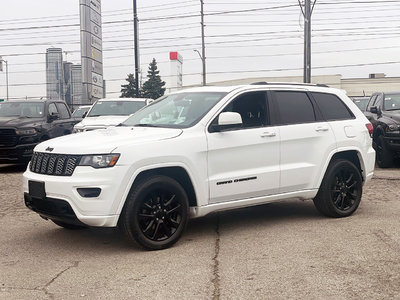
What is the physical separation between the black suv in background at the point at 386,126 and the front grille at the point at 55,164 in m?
8.43

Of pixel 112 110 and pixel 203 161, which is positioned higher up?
pixel 112 110

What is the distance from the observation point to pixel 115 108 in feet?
46.7

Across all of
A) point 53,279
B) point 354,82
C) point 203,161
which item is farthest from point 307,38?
point 354,82

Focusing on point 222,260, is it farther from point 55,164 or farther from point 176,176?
point 55,164

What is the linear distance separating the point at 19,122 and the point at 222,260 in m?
8.98

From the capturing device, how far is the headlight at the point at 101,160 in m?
5.05

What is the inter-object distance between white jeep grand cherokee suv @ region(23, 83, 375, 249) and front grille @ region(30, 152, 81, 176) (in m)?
0.01

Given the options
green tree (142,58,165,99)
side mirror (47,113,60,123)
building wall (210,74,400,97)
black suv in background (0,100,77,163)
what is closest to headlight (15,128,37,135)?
black suv in background (0,100,77,163)

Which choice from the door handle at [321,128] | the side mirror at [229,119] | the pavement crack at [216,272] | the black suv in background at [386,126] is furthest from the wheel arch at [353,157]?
the black suv in background at [386,126]

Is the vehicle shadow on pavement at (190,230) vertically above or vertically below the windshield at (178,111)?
below

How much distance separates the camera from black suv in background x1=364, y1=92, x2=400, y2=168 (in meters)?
11.6

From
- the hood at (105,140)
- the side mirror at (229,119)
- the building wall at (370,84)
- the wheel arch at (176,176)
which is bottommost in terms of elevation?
the wheel arch at (176,176)

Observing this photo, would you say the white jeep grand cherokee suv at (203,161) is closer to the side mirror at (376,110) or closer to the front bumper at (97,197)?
the front bumper at (97,197)

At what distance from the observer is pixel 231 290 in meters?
4.15
